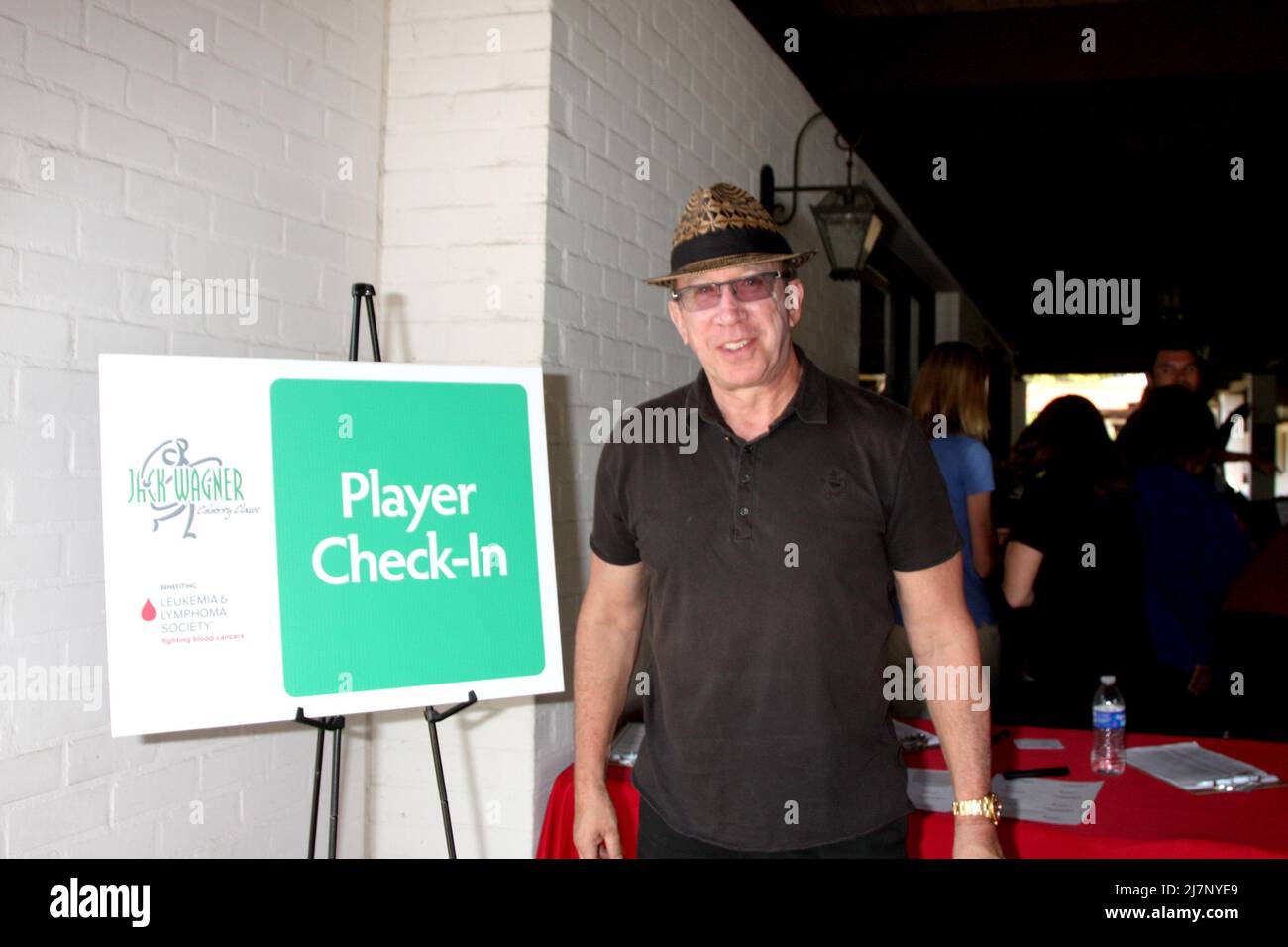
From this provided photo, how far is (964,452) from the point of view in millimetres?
3055

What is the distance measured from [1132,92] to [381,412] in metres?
4.31

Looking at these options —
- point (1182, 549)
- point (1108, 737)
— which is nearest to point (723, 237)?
point (1108, 737)

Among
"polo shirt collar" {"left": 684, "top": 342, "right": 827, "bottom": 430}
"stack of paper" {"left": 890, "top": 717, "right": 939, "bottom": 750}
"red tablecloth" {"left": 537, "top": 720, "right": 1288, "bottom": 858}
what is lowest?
"red tablecloth" {"left": 537, "top": 720, "right": 1288, "bottom": 858}

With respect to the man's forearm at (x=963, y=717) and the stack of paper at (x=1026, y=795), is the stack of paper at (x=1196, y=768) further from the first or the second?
the man's forearm at (x=963, y=717)

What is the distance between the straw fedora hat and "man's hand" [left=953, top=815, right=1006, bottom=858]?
0.90 metres

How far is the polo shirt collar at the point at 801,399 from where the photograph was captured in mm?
1746

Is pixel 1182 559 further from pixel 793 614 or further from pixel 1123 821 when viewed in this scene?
pixel 793 614

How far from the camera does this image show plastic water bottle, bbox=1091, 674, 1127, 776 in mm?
2314

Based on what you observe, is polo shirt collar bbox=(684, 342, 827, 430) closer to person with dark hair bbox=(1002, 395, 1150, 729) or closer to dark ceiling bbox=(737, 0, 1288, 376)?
person with dark hair bbox=(1002, 395, 1150, 729)

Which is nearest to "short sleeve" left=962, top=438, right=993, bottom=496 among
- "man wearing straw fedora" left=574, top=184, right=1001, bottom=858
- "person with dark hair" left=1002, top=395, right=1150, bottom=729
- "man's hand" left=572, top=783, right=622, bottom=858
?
"person with dark hair" left=1002, top=395, right=1150, bottom=729
